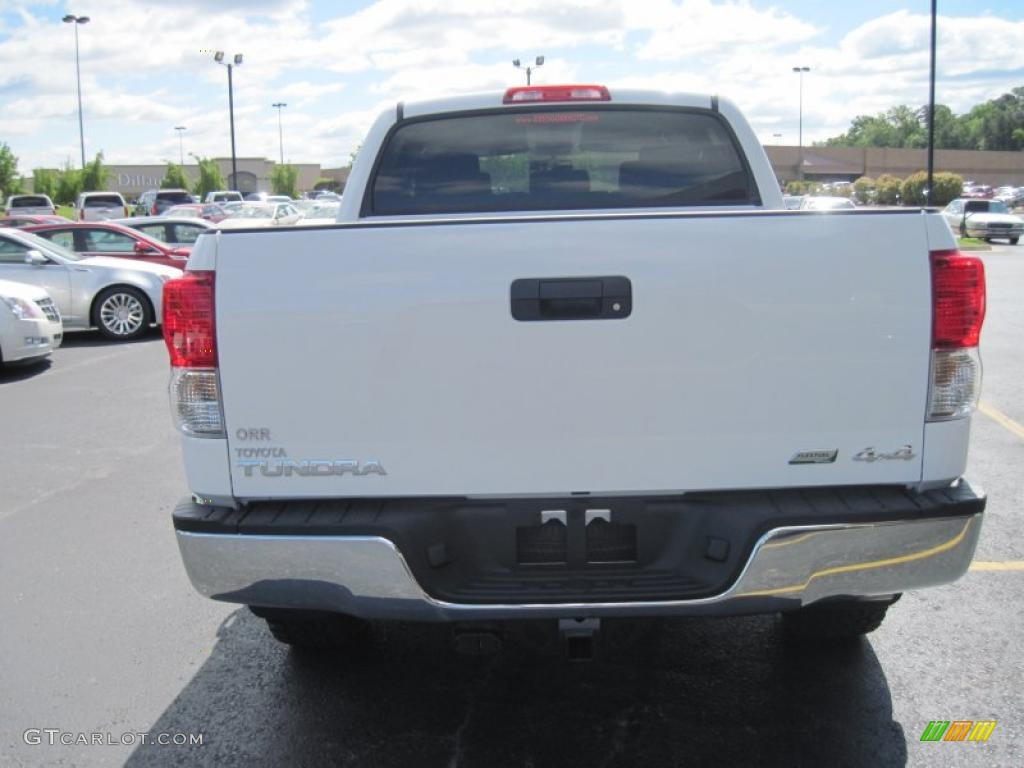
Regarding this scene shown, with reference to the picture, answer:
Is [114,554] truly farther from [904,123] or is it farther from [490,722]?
[904,123]

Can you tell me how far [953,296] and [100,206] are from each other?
42985 mm

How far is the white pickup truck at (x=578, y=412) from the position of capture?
114 inches

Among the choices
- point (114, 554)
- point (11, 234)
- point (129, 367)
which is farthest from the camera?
point (11, 234)

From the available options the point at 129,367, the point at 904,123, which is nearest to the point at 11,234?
the point at 129,367

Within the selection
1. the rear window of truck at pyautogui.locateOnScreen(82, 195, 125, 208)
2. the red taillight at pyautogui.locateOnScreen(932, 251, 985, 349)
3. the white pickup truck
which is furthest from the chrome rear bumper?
the rear window of truck at pyautogui.locateOnScreen(82, 195, 125, 208)

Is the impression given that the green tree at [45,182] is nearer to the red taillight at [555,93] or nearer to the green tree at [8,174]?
the green tree at [8,174]

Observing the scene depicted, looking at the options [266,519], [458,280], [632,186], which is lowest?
[266,519]

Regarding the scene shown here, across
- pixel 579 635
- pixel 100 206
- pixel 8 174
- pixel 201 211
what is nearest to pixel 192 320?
pixel 579 635

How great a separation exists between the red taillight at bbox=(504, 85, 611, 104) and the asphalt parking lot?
2274mm

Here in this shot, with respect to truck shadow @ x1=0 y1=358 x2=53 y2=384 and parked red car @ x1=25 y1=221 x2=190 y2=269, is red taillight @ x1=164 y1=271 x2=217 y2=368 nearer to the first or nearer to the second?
truck shadow @ x1=0 y1=358 x2=53 y2=384

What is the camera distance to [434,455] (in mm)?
2969

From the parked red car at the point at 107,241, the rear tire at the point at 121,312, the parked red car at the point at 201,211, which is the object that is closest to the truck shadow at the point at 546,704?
the rear tire at the point at 121,312

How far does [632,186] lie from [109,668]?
2948mm

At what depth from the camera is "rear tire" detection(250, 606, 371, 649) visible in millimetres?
3775
